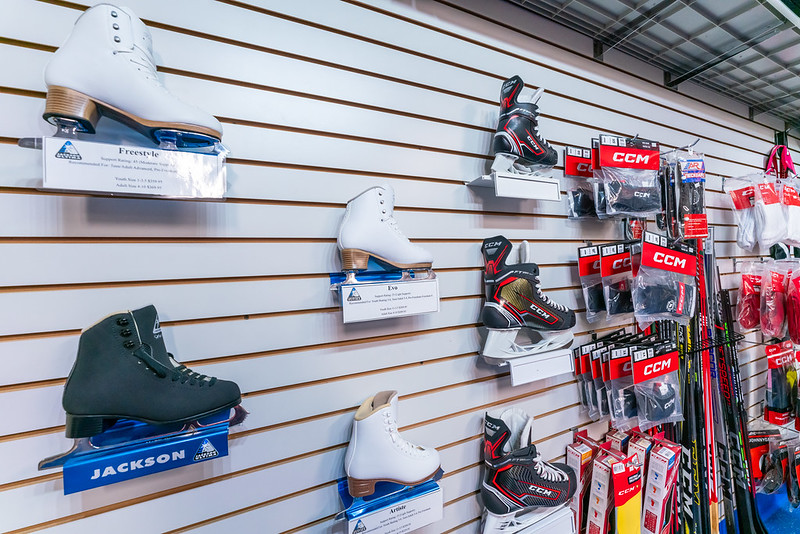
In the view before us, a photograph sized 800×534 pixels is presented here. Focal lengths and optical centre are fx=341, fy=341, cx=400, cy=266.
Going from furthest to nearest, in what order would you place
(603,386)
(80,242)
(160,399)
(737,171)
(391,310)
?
(737,171), (603,386), (391,310), (80,242), (160,399)

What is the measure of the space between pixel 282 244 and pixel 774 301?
2.95m

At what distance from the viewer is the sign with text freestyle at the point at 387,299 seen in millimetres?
1023

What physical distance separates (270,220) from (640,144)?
1739 mm

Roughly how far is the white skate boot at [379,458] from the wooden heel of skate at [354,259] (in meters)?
0.45

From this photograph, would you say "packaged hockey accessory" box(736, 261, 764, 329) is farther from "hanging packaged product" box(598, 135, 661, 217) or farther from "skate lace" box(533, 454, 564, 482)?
"skate lace" box(533, 454, 564, 482)

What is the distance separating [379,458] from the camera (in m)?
1.04

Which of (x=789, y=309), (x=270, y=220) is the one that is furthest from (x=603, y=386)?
(x=270, y=220)

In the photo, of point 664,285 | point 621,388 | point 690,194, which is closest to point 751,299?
point 690,194

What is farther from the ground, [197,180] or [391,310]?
[197,180]

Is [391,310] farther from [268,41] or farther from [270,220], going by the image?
[268,41]

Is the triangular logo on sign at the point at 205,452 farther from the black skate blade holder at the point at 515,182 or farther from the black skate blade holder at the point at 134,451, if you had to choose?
the black skate blade holder at the point at 515,182

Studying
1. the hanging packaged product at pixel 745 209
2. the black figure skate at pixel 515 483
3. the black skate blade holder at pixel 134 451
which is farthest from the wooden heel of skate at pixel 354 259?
the hanging packaged product at pixel 745 209

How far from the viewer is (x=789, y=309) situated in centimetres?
211

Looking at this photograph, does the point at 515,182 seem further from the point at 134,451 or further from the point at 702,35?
the point at 702,35
